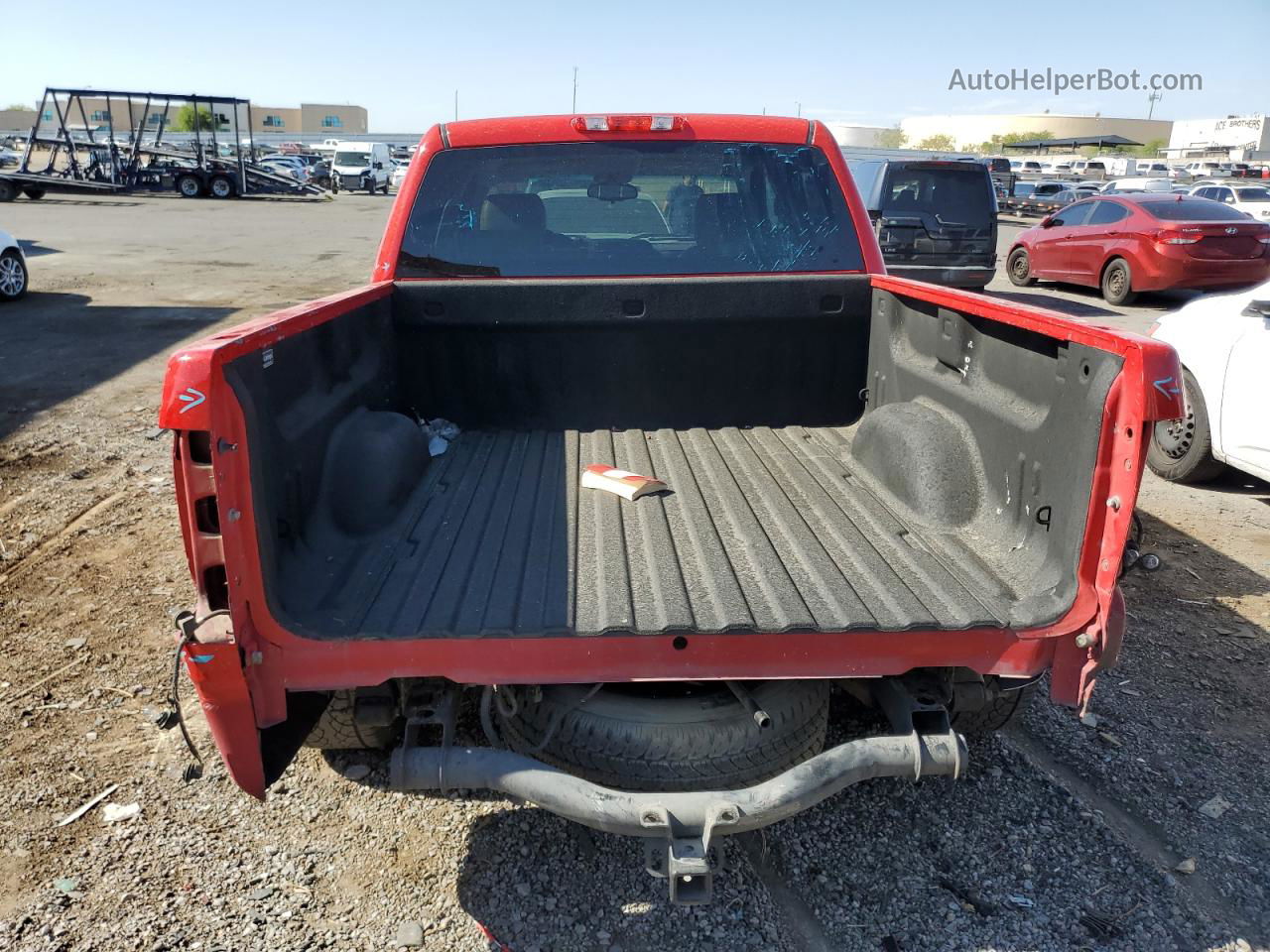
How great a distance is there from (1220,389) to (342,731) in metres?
5.48

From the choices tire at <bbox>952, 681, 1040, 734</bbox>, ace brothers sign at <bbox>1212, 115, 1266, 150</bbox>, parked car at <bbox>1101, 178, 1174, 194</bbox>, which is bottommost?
tire at <bbox>952, 681, 1040, 734</bbox>

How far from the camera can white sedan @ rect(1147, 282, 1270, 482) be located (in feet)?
17.9

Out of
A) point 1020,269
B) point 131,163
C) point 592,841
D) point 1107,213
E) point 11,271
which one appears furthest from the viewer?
point 131,163

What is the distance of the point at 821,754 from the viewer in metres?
2.32

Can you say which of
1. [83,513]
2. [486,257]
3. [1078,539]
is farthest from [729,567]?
[83,513]

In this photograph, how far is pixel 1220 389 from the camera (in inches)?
226

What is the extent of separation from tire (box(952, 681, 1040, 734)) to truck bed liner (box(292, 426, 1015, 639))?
1.66ft

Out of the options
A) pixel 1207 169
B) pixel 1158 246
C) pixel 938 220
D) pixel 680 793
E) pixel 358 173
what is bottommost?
pixel 680 793

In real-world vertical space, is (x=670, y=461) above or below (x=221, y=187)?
below

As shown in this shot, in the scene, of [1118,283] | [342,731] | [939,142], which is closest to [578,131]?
[342,731]

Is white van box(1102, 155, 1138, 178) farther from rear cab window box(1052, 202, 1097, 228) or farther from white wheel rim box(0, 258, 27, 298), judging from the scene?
white wheel rim box(0, 258, 27, 298)

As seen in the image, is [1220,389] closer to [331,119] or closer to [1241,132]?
[1241,132]

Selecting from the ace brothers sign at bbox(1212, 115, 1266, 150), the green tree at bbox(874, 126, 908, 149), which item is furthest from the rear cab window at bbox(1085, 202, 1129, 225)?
the green tree at bbox(874, 126, 908, 149)

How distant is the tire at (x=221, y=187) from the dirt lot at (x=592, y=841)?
3292cm
